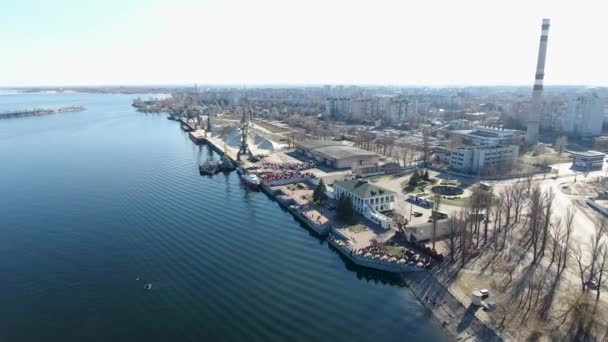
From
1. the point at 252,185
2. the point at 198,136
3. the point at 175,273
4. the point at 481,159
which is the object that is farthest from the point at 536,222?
the point at 198,136

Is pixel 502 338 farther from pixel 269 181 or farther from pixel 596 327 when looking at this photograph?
pixel 269 181

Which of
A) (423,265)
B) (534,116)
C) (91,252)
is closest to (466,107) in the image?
(534,116)

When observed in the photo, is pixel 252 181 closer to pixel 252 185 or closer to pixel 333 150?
pixel 252 185

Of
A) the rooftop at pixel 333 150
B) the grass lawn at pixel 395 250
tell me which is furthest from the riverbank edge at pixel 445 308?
the rooftop at pixel 333 150

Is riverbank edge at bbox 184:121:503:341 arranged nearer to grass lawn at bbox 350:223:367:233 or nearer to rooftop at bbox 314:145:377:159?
grass lawn at bbox 350:223:367:233

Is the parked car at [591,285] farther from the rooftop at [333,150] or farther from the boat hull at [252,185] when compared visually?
the rooftop at [333,150]

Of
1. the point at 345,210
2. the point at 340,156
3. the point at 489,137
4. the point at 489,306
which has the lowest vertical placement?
the point at 489,306
